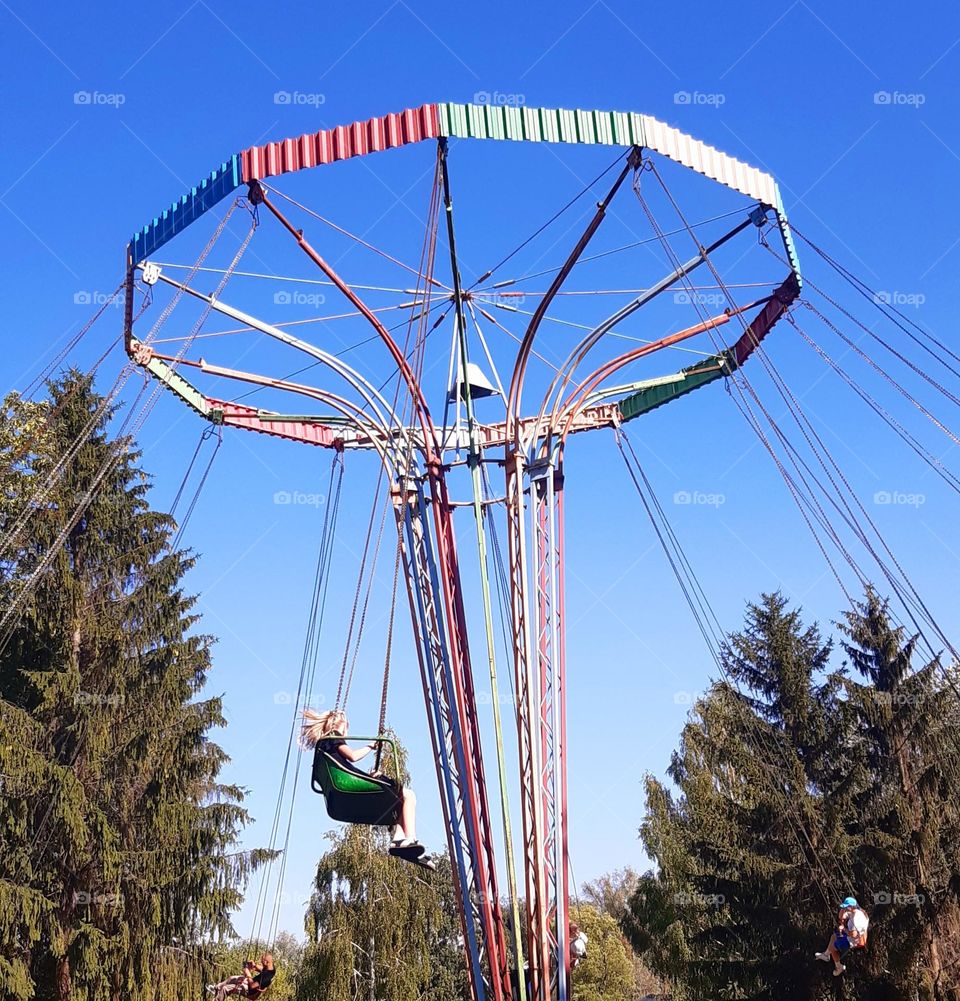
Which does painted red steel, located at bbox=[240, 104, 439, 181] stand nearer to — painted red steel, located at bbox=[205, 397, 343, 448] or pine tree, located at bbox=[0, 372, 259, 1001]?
painted red steel, located at bbox=[205, 397, 343, 448]

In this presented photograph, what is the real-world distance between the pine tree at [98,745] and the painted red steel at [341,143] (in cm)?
725

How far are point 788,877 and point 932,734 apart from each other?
13.0ft

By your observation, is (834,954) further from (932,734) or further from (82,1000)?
(82,1000)

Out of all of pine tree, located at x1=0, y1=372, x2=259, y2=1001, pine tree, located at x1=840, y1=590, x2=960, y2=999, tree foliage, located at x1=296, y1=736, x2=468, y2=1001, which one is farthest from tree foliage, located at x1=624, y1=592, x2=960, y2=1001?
pine tree, located at x1=0, y1=372, x2=259, y2=1001

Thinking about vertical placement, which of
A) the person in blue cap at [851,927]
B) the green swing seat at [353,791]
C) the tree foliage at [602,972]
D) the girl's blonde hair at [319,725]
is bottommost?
the person in blue cap at [851,927]

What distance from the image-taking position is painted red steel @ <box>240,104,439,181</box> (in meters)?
10.3

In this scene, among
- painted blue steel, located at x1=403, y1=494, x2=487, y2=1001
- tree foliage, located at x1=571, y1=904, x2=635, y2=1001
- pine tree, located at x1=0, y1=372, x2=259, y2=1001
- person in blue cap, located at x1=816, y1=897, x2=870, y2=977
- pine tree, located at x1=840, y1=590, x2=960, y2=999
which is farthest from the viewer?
tree foliage, located at x1=571, y1=904, x2=635, y2=1001

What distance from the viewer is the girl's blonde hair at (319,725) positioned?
10.5m

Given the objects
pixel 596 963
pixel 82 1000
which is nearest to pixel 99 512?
pixel 82 1000

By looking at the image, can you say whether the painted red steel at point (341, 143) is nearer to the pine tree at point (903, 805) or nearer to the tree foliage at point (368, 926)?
the pine tree at point (903, 805)

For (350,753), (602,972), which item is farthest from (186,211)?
(602,972)

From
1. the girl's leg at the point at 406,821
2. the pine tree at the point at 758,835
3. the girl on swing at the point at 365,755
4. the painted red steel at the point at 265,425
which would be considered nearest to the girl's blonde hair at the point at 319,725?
the girl on swing at the point at 365,755

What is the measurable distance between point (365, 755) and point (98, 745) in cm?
962

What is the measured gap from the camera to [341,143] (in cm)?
1051
